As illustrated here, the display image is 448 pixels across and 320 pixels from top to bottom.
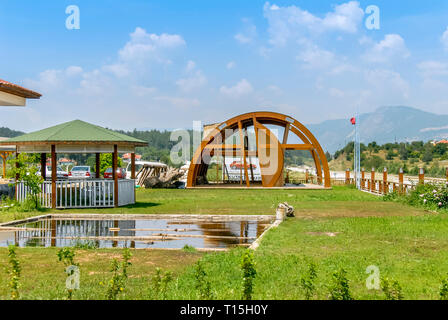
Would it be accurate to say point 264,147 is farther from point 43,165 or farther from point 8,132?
point 8,132

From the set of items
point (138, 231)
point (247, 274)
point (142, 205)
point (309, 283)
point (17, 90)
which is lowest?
point (138, 231)

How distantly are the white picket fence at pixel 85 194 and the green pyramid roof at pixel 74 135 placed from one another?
5.17ft

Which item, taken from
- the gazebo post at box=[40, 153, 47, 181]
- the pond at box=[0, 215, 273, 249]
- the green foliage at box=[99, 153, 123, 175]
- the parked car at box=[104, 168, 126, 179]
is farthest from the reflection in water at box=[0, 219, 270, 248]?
the green foliage at box=[99, 153, 123, 175]

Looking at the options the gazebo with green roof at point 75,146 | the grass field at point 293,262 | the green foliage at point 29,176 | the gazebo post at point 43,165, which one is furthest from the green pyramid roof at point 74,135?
the grass field at point 293,262

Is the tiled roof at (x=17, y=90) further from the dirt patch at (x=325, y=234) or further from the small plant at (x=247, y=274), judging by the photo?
the dirt patch at (x=325, y=234)

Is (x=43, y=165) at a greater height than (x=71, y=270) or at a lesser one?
greater

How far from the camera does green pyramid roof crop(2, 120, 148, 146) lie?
16547 millimetres

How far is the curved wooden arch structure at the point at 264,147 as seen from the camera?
29891 millimetres

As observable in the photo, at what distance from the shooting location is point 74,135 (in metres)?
16.9

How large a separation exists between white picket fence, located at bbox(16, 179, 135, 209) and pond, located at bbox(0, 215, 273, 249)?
96.0 inches

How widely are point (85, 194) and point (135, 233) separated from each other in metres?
6.52

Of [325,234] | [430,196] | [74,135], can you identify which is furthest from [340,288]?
[430,196]
